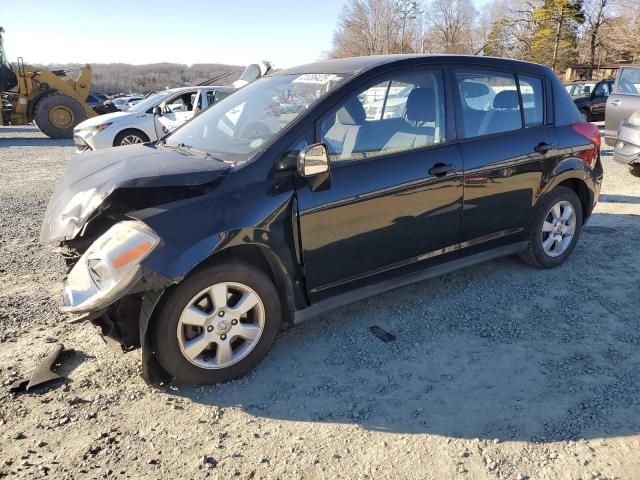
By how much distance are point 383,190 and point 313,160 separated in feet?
2.06

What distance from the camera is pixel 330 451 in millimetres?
2422

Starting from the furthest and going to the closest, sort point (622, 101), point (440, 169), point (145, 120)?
point (145, 120) < point (622, 101) < point (440, 169)

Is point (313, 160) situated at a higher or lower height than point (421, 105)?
lower

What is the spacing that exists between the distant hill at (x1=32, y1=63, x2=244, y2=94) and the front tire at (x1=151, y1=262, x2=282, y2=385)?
228ft

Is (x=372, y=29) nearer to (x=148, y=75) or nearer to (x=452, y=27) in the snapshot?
(x=452, y=27)

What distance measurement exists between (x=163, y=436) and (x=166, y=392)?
0.37 m

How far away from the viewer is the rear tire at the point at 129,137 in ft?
35.1

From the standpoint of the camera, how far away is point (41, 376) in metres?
2.92

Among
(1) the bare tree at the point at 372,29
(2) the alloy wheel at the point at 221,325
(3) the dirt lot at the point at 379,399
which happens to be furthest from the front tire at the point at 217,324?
A: (1) the bare tree at the point at 372,29

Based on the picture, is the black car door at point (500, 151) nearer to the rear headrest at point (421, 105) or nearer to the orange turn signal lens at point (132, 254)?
the rear headrest at point (421, 105)

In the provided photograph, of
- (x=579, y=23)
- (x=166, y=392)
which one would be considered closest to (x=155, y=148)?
(x=166, y=392)

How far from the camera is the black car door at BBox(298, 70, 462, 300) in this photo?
308cm

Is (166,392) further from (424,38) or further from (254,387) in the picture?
(424,38)

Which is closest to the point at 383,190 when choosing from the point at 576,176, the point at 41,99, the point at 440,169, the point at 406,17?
the point at 440,169
